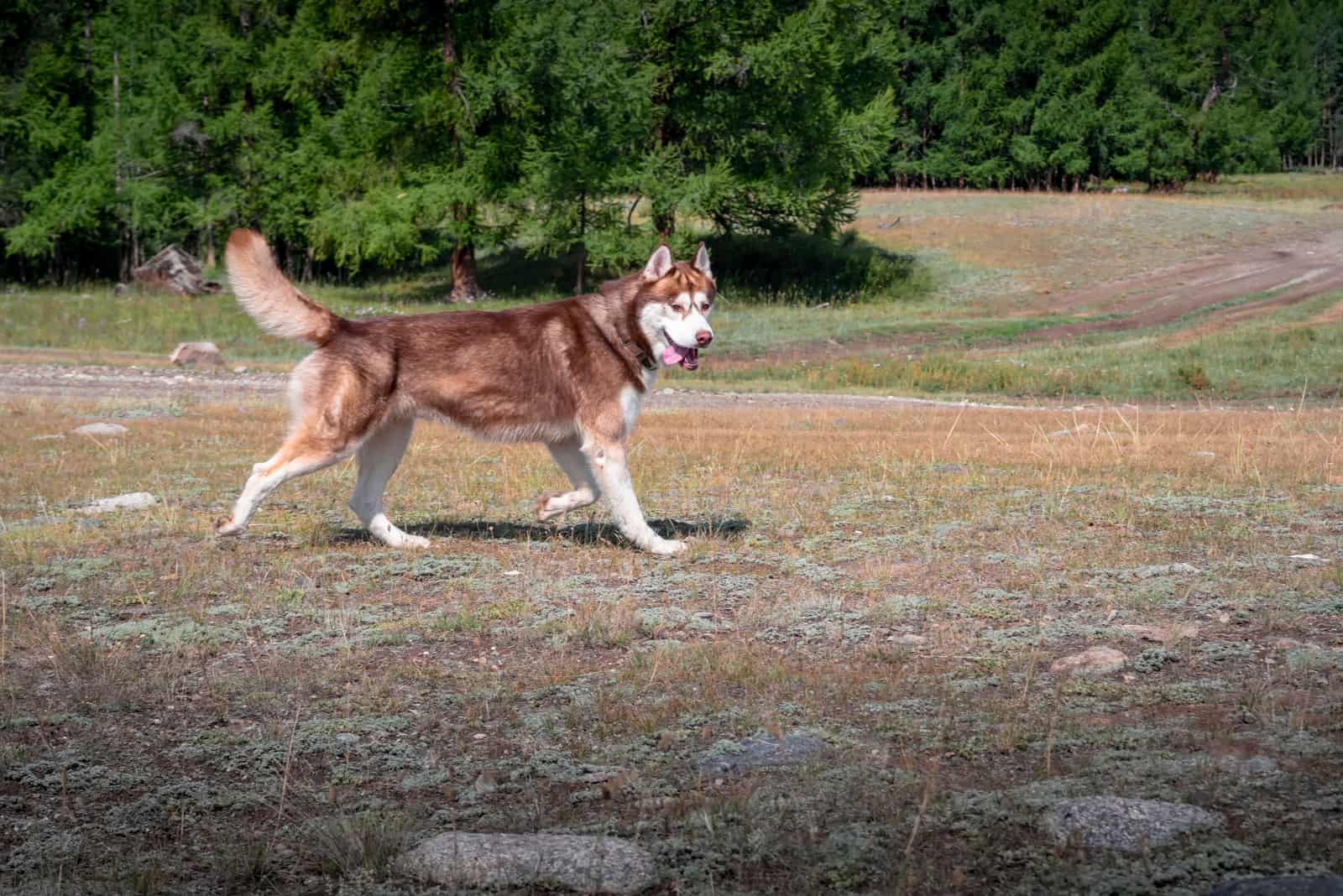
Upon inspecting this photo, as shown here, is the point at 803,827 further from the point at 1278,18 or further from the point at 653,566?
the point at 1278,18

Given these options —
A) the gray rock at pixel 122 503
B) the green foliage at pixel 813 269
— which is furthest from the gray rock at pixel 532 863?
the green foliage at pixel 813 269

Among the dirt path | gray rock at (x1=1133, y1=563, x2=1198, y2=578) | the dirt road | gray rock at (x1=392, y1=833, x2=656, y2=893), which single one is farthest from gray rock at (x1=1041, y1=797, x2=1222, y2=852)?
the dirt road

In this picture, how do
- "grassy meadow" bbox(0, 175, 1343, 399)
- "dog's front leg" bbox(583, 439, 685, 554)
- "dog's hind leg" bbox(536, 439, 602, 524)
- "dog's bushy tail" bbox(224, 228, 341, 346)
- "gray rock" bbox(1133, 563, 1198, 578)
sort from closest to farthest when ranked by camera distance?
"gray rock" bbox(1133, 563, 1198, 578) < "dog's bushy tail" bbox(224, 228, 341, 346) < "dog's front leg" bbox(583, 439, 685, 554) < "dog's hind leg" bbox(536, 439, 602, 524) < "grassy meadow" bbox(0, 175, 1343, 399)

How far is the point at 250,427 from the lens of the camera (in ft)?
58.9

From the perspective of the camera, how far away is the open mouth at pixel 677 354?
32.5ft

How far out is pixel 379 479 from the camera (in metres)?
10.2

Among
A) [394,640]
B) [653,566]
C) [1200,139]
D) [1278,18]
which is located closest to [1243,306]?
[653,566]

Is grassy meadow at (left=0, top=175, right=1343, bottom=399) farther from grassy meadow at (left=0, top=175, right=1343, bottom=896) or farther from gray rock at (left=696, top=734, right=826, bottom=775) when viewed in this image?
gray rock at (left=696, top=734, right=826, bottom=775)

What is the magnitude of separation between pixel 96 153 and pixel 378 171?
12683 millimetres

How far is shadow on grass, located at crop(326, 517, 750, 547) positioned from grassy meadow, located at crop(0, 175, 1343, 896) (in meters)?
0.07

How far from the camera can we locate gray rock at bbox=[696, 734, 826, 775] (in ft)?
17.5

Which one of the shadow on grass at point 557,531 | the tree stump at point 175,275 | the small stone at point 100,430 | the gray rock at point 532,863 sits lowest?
the tree stump at point 175,275

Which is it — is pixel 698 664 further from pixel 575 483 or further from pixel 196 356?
pixel 196 356

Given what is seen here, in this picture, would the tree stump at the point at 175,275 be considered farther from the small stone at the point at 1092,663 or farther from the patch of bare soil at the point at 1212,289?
the small stone at the point at 1092,663
